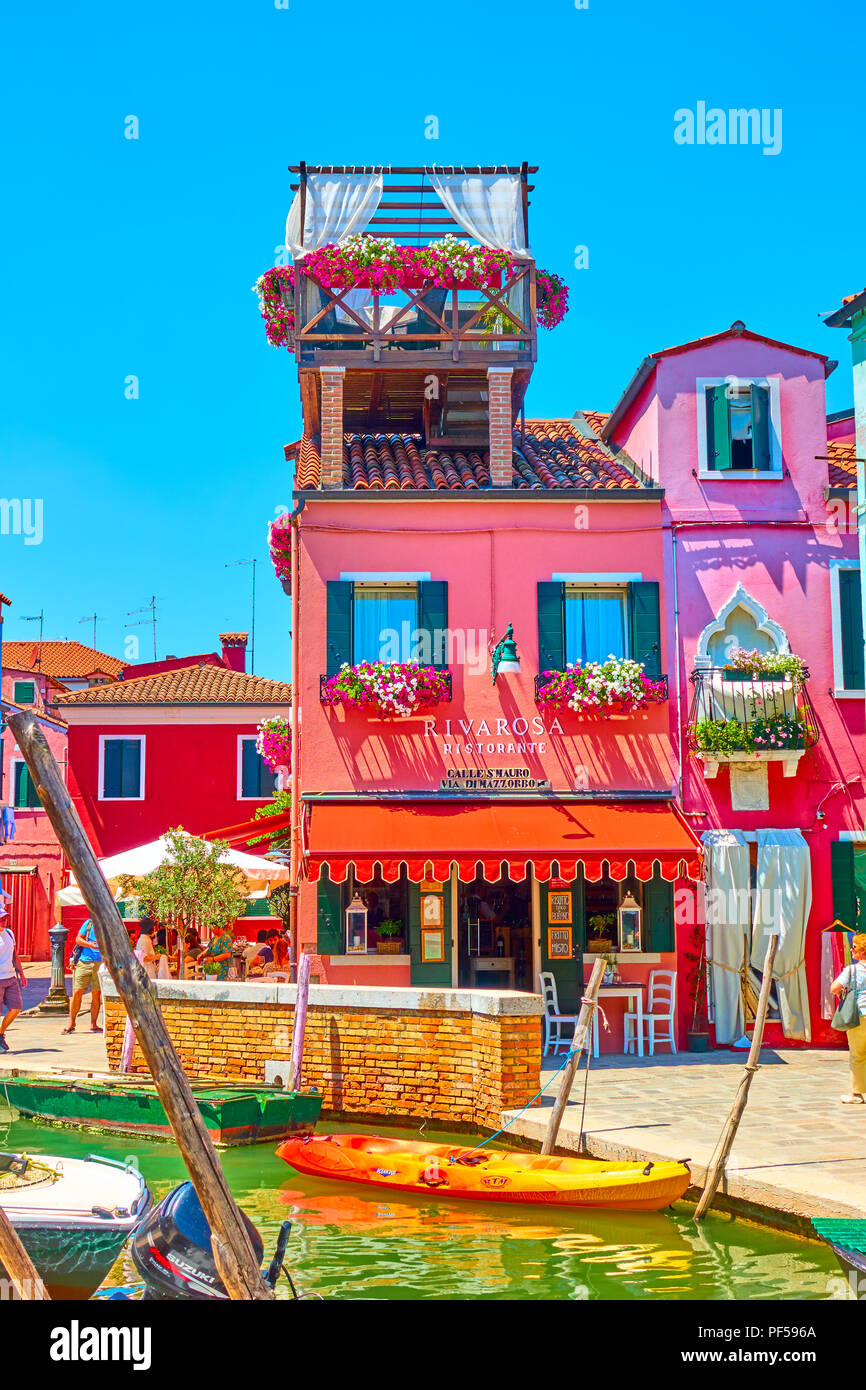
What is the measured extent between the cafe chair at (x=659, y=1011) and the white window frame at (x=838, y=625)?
15.1ft

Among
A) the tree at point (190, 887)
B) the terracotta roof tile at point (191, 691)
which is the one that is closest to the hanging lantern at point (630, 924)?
the tree at point (190, 887)

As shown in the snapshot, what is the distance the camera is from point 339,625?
1839cm

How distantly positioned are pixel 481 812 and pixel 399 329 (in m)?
7.42

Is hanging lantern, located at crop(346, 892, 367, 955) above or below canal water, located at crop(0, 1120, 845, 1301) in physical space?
above

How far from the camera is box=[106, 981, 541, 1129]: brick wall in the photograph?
47.1ft

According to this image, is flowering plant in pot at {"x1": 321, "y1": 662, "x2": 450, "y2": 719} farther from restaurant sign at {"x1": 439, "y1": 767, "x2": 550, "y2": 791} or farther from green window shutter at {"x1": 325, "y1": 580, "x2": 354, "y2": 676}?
restaurant sign at {"x1": 439, "y1": 767, "x2": 550, "y2": 791}

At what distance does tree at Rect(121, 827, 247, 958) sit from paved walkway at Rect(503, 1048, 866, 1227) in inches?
223

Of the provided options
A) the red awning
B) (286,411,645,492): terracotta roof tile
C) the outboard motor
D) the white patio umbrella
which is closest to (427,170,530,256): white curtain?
(286,411,645,492): terracotta roof tile

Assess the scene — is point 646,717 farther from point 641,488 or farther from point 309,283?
point 309,283

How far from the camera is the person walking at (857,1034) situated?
1384cm

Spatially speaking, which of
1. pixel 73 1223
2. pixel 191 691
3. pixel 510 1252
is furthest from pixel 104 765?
pixel 73 1223

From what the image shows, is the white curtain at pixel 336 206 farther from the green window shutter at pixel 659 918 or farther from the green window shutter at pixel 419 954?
the green window shutter at pixel 659 918

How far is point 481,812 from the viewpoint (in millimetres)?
17672
